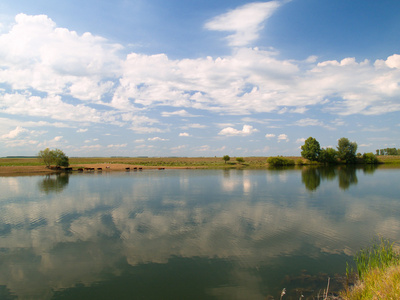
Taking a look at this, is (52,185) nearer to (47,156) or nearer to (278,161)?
(47,156)

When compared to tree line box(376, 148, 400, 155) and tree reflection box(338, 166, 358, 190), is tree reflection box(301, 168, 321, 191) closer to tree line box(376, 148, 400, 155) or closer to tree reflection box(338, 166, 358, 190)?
tree reflection box(338, 166, 358, 190)

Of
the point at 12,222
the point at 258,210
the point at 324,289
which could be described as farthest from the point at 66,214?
the point at 324,289

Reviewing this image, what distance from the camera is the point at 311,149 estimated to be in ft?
325

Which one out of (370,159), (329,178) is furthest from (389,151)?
(329,178)

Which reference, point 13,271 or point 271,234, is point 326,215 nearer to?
point 271,234

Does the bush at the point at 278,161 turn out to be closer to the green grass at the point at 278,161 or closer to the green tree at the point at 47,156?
the green grass at the point at 278,161

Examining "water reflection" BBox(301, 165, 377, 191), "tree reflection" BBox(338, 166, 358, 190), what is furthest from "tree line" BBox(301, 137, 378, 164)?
"tree reflection" BBox(338, 166, 358, 190)

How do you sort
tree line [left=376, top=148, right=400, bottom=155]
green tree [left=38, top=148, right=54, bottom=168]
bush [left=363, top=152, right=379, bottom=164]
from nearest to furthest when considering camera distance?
green tree [left=38, top=148, right=54, bottom=168] < bush [left=363, top=152, right=379, bottom=164] < tree line [left=376, top=148, right=400, bottom=155]

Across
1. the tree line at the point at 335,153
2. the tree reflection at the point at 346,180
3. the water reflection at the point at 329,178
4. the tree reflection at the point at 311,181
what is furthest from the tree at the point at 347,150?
the tree reflection at the point at 311,181

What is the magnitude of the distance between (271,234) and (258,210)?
5887 mm

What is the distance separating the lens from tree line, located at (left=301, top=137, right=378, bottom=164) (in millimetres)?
99938

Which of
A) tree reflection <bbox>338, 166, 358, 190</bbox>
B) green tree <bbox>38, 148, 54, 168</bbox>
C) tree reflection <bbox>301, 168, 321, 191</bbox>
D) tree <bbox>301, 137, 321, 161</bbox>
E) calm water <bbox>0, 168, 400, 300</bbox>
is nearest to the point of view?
calm water <bbox>0, 168, 400, 300</bbox>

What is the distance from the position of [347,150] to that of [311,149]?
1808 centimetres

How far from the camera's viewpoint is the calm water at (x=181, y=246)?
348 inches
